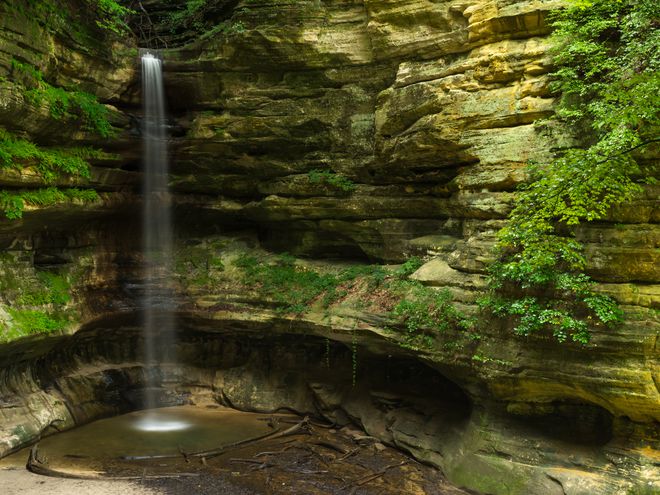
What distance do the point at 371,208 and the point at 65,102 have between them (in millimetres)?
8147

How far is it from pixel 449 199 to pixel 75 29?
10.3 m

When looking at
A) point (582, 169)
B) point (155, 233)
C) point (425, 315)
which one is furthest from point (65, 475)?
point (582, 169)

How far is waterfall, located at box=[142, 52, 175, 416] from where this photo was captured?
1581 cm

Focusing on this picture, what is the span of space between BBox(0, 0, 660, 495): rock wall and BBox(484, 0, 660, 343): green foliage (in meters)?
0.39

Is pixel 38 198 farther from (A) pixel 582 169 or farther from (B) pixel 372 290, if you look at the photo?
(A) pixel 582 169

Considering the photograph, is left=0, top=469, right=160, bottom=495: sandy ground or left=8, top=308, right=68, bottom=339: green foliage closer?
left=0, top=469, right=160, bottom=495: sandy ground

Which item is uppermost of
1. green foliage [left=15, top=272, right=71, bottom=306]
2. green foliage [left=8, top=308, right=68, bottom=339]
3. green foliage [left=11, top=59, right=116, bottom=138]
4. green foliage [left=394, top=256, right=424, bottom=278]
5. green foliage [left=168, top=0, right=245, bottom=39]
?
green foliage [left=168, top=0, right=245, bottom=39]

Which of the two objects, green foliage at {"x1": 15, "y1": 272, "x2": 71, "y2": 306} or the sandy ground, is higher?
green foliage at {"x1": 15, "y1": 272, "x2": 71, "y2": 306}

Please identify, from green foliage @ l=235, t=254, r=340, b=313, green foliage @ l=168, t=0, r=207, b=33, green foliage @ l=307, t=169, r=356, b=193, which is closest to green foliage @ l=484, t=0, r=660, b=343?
green foliage @ l=235, t=254, r=340, b=313

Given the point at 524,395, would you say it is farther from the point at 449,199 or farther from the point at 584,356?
the point at 449,199

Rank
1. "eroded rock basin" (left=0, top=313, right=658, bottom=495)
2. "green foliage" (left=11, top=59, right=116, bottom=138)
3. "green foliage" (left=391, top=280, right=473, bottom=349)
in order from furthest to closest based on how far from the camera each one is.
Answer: "green foliage" (left=11, top=59, right=116, bottom=138), "green foliage" (left=391, top=280, right=473, bottom=349), "eroded rock basin" (left=0, top=313, right=658, bottom=495)

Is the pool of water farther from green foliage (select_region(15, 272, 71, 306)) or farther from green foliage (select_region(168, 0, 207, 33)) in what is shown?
green foliage (select_region(168, 0, 207, 33))

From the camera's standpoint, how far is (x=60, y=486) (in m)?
10.1

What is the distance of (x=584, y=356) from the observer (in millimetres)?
9383
